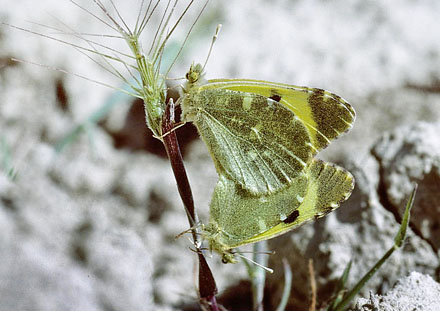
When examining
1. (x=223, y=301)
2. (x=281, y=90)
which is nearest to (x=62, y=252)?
(x=223, y=301)

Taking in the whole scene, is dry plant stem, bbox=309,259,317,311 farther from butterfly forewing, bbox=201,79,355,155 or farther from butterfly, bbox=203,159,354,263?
butterfly forewing, bbox=201,79,355,155

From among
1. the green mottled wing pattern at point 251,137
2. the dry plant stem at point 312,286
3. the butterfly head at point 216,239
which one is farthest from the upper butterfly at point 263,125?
the dry plant stem at point 312,286

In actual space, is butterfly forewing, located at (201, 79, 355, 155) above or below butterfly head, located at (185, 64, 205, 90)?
above

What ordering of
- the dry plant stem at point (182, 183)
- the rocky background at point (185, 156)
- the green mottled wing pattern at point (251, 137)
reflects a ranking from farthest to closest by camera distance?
the rocky background at point (185, 156) → the green mottled wing pattern at point (251, 137) → the dry plant stem at point (182, 183)

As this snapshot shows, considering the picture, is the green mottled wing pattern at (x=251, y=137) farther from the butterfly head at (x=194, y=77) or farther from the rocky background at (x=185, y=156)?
the rocky background at (x=185, y=156)

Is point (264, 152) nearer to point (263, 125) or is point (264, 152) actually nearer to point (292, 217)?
point (263, 125)

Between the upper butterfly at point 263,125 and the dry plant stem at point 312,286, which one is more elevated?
the upper butterfly at point 263,125

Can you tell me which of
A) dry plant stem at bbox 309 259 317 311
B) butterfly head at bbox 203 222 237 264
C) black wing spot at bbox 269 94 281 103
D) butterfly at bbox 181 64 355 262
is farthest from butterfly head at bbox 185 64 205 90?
dry plant stem at bbox 309 259 317 311
